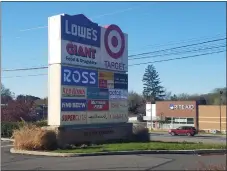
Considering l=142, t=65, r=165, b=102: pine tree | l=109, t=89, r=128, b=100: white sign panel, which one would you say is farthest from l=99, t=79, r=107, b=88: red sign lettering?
l=142, t=65, r=165, b=102: pine tree

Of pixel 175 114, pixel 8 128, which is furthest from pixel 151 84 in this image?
pixel 8 128

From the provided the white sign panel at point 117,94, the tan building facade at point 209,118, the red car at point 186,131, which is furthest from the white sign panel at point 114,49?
the tan building facade at point 209,118

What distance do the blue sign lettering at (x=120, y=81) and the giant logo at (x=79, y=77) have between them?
2.07 meters

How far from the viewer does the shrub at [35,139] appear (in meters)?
18.6

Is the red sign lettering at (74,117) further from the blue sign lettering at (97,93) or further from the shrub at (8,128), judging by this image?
the shrub at (8,128)

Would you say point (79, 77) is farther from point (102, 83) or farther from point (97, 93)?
point (102, 83)

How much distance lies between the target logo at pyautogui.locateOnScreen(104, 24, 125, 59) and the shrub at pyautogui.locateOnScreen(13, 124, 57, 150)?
7935mm

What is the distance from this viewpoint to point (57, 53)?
21.4 m

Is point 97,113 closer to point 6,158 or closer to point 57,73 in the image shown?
point 57,73

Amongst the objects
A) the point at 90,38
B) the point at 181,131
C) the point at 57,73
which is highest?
the point at 90,38

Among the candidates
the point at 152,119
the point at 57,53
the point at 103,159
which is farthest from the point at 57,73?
the point at 152,119

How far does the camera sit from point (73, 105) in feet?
71.6

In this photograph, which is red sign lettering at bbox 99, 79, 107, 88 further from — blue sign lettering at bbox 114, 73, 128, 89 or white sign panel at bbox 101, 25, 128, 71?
blue sign lettering at bbox 114, 73, 128, 89

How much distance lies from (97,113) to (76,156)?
7.43 m
